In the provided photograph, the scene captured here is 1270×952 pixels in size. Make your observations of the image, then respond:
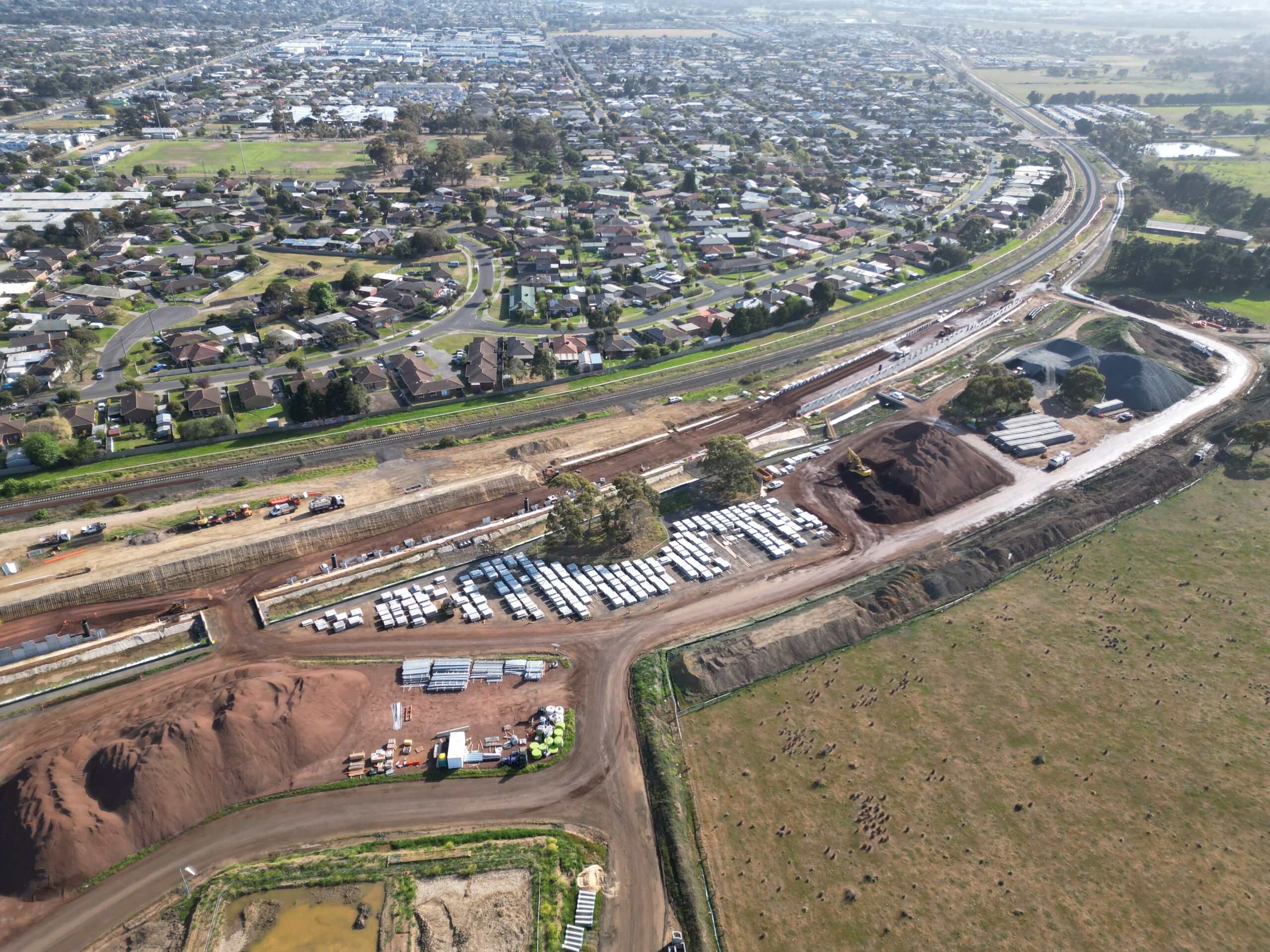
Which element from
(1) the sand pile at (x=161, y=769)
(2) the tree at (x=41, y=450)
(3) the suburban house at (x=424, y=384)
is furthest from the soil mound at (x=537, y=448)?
(2) the tree at (x=41, y=450)

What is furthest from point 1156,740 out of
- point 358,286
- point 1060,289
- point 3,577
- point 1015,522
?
point 358,286

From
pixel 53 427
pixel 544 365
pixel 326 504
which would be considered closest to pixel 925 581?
pixel 544 365

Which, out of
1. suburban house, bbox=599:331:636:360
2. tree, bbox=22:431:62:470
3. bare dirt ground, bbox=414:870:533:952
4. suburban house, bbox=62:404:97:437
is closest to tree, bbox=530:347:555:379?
suburban house, bbox=599:331:636:360

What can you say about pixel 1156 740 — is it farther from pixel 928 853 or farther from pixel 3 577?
pixel 3 577

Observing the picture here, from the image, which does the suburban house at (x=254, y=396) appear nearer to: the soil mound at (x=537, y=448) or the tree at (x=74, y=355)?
the tree at (x=74, y=355)

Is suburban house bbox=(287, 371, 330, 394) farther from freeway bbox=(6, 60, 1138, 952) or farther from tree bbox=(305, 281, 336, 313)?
freeway bbox=(6, 60, 1138, 952)

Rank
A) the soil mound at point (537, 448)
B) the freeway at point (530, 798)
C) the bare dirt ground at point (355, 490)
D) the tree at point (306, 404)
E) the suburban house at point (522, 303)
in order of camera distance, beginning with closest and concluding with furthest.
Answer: the freeway at point (530, 798) < the bare dirt ground at point (355, 490) < the soil mound at point (537, 448) < the tree at point (306, 404) < the suburban house at point (522, 303)
